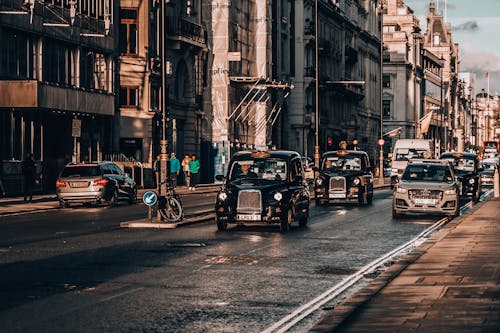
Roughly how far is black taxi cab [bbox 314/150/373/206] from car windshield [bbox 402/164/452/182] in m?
5.31

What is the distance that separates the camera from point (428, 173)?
3266 centimetres

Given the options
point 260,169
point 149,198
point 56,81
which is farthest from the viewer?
point 56,81

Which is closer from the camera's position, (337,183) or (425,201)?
(425,201)

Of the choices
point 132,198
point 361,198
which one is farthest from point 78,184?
point 361,198

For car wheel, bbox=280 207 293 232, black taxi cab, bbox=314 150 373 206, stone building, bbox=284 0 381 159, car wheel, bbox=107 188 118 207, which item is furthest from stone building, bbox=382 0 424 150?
car wheel, bbox=280 207 293 232

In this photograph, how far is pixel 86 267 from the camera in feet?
56.3

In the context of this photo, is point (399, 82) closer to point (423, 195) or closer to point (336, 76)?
point (336, 76)

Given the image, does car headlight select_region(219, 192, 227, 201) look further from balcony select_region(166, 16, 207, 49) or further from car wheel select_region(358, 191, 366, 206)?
balcony select_region(166, 16, 207, 49)

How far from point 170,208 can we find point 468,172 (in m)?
19.4

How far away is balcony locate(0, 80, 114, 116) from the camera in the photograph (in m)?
44.0

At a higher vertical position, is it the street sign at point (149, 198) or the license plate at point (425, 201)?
the street sign at point (149, 198)

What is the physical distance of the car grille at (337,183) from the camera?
38.1 meters

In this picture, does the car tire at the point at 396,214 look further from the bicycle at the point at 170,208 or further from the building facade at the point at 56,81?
the building facade at the point at 56,81

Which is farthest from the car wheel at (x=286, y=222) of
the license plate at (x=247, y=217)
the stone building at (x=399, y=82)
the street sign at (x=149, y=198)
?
the stone building at (x=399, y=82)
